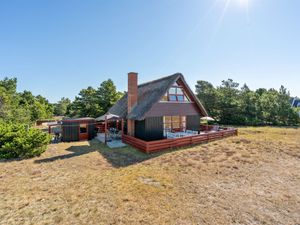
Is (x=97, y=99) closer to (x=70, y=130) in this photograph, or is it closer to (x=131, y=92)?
(x=70, y=130)

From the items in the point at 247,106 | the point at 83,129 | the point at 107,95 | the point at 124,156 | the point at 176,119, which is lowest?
the point at 124,156

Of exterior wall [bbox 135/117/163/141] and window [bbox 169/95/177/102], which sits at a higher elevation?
window [bbox 169/95/177/102]

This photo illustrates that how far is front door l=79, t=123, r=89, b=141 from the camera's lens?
51.4 feet

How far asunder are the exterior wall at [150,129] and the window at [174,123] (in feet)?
2.69

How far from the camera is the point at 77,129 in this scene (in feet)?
50.7

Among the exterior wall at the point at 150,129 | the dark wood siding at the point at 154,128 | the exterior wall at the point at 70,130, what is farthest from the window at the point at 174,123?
the exterior wall at the point at 70,130

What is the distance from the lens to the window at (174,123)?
49.0 feet

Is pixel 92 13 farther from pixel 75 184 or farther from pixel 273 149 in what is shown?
pixel 273 149

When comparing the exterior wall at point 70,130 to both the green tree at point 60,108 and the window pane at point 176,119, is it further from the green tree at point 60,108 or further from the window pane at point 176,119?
the green tree at point 60,108

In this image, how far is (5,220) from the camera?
434 centimetres

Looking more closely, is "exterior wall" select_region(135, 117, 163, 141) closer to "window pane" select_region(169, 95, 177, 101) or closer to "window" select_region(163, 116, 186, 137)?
"window" select_region(163, 116, 186, 137)

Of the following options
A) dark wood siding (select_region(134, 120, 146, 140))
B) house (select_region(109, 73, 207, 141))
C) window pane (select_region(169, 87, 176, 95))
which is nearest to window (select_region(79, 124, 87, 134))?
house (select_region(109, 73, 207, 141))

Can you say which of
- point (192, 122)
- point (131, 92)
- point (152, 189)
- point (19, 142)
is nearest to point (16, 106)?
point (19, 142)

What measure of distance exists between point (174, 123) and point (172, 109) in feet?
5.40
